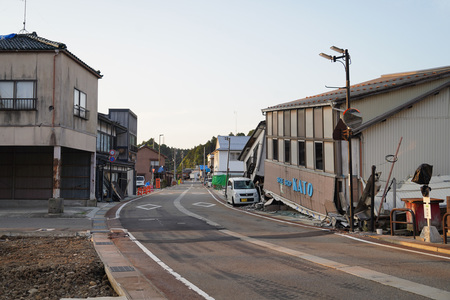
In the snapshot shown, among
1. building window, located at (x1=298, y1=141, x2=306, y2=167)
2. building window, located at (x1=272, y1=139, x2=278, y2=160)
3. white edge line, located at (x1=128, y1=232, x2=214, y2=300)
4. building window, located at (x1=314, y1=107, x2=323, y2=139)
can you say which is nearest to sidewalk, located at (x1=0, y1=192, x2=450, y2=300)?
white edge line, located at (x1=128, y1=232, x2=214, y2=300)

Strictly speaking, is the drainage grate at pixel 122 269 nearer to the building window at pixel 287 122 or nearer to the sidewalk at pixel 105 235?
the sidewalk at pixel 105 235

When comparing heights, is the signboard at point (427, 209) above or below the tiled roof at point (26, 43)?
below

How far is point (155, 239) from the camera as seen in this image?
1273 cm

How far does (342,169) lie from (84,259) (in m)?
11.1

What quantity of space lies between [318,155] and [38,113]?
46.8 ft

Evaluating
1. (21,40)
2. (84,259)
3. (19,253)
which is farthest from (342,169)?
(21,40)

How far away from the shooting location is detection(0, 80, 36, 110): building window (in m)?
20.2

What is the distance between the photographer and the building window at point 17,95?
20172mm

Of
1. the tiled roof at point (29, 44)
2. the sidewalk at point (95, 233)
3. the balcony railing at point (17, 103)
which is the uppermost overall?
the tiled roof at point (29, 44)

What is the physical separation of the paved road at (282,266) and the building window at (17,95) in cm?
1060

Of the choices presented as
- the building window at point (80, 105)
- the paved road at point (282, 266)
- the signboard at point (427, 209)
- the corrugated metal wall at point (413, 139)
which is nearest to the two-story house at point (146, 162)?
the building window at point (80, 105)

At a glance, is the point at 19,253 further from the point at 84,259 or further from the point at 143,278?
the point at 143,278

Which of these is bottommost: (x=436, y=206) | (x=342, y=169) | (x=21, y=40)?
(x=436, y=206)

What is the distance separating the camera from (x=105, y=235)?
13.3 meters
